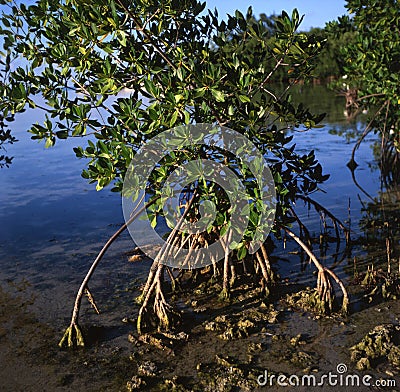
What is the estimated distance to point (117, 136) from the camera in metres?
4.94

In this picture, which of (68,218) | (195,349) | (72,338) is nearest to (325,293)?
(195,349)

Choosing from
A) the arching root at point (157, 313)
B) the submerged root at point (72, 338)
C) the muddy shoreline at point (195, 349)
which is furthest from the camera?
the arching root at point (157, 313)

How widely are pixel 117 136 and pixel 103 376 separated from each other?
2069 mm

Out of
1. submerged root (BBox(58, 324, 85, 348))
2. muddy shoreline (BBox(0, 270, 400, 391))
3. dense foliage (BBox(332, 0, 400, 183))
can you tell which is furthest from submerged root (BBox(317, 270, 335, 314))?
dense foliage (BBox(332, 0, 400, 183))

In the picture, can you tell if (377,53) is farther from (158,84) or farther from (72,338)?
(72,338)

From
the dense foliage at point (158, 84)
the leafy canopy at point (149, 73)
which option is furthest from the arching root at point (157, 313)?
the leafy canopy at point (149, 73)

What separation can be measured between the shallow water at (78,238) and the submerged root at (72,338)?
0.25 metres

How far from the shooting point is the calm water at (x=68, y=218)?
242 inches

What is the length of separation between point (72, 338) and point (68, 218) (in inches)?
176

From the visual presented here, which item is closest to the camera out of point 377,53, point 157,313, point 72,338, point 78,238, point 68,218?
point 72,338

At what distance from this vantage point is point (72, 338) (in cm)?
465

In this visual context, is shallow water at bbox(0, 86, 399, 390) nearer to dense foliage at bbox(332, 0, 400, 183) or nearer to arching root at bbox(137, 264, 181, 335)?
arching root at bbox(137, 264, 181, 335)

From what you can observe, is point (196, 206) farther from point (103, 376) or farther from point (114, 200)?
point (114, 200)

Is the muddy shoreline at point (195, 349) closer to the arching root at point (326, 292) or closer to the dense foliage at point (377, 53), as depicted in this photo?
the arching root at point (326, 292)
